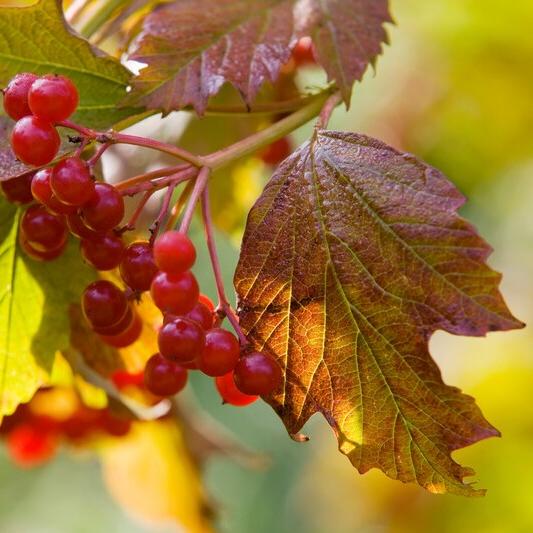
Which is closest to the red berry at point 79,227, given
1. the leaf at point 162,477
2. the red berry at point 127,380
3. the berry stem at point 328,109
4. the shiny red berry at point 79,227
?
the shiny red berry at point 79,227

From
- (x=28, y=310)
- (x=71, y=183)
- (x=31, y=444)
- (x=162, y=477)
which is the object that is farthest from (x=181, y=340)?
(x=162, y=477)

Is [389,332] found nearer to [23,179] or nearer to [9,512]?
[23,179]

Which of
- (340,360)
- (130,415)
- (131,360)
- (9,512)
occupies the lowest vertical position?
(9,512)

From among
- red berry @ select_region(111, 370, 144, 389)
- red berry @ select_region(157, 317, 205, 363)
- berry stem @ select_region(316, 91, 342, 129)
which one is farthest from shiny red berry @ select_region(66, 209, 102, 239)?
red berry @ select_region(111, 370, 144, 389)

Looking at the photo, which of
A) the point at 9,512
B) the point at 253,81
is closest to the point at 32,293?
the point at 253,81

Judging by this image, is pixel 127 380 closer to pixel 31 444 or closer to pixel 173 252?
pixel 31 444

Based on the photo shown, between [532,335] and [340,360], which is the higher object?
[340,360]
